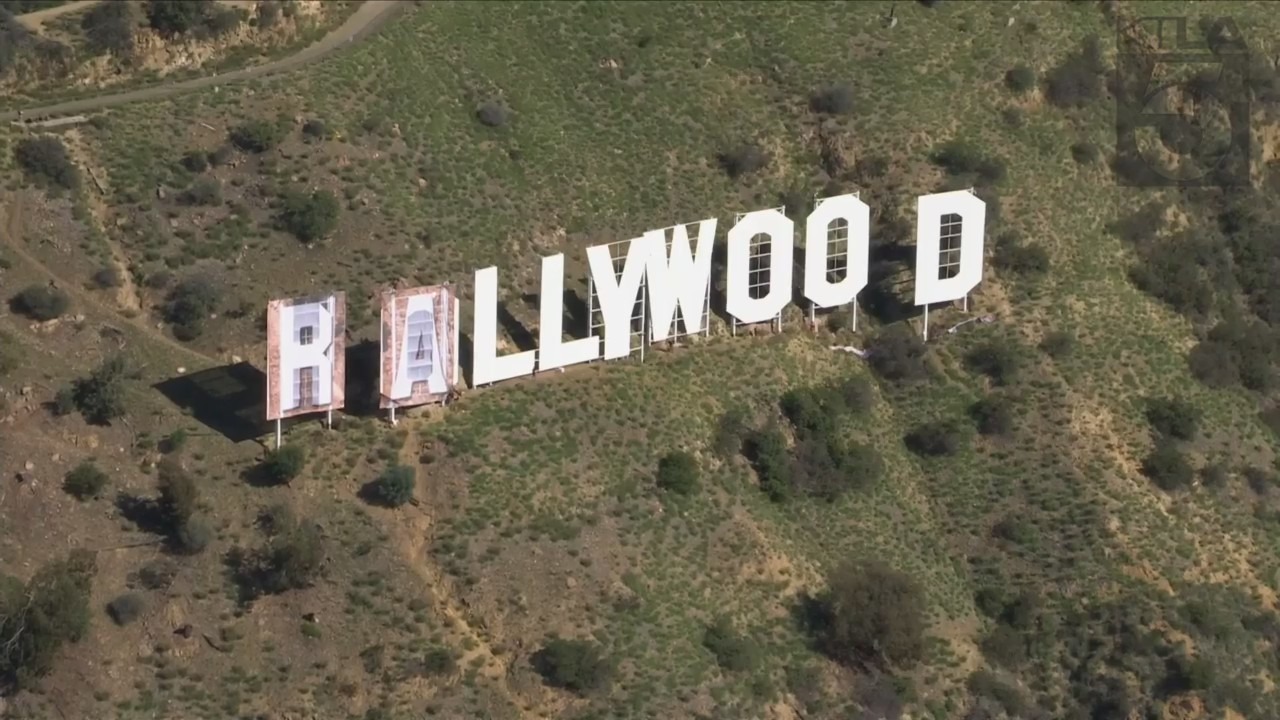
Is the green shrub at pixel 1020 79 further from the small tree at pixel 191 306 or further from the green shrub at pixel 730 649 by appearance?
the small tree at pixel 191 306

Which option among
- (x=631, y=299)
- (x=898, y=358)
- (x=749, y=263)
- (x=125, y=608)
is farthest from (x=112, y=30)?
(x=898, y=358)

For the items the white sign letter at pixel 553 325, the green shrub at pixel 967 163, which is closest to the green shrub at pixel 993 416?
the green shrub at pixel 967 163

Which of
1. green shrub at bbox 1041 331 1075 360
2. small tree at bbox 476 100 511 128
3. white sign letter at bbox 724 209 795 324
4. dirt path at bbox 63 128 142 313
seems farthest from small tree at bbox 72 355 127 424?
green shrub at bbox 1041 331 1075 360

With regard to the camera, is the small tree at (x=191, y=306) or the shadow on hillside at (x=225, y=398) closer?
the shadow on hillside at (x=225, y=398)

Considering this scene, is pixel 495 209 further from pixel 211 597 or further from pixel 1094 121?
pixel 1094 121

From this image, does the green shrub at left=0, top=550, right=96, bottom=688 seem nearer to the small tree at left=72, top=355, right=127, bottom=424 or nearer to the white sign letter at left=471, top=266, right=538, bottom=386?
the small tree at left=72, top=355, right=127, bottom=424

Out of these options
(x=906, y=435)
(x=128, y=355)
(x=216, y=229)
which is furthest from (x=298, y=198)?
(x=906, y=435)

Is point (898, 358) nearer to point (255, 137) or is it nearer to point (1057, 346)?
point (1057, 346)
